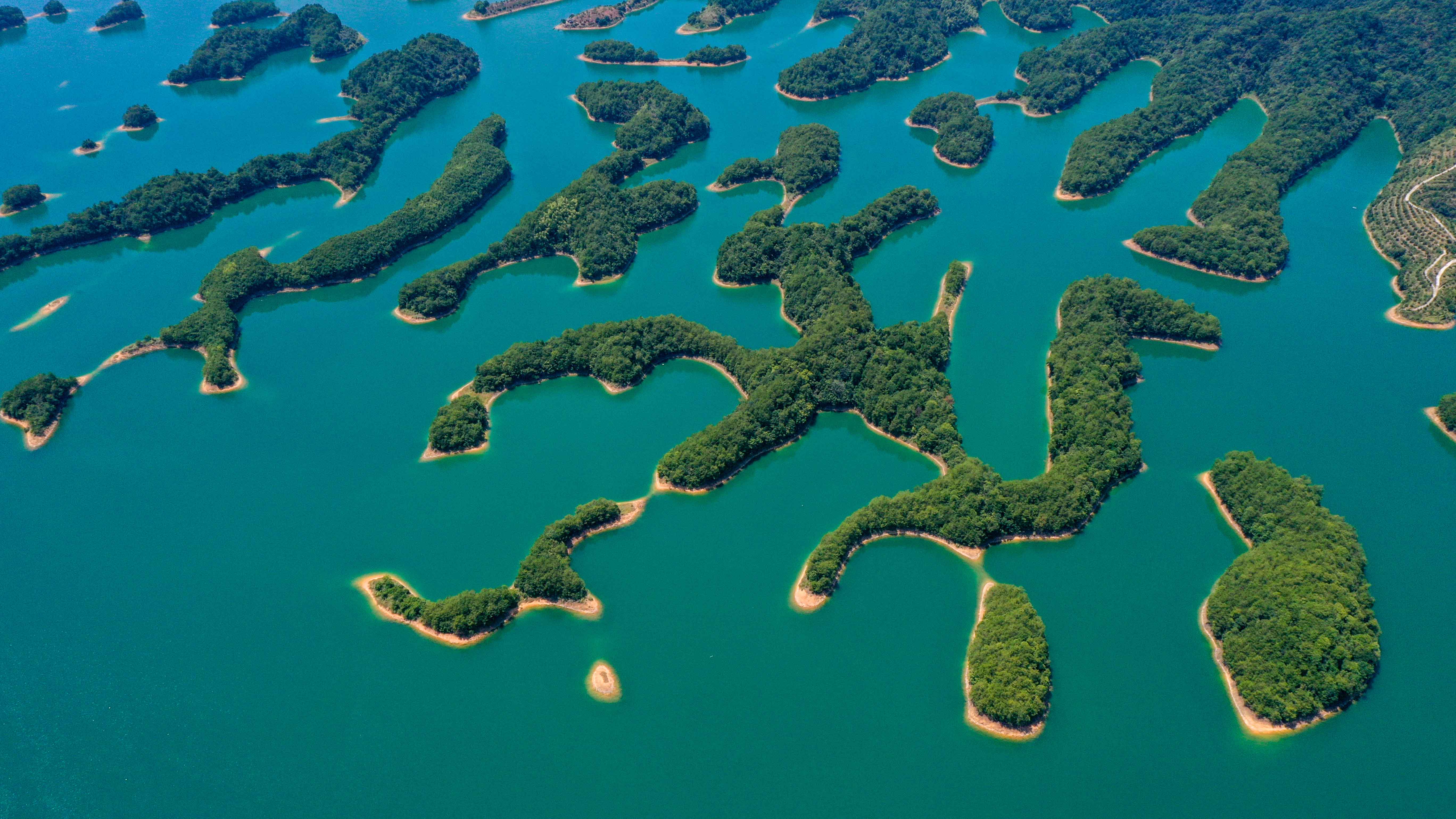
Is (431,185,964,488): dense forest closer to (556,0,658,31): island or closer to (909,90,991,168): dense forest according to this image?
(909,90,991,168): dense forest

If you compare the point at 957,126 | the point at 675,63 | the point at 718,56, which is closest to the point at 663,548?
the point at 957,126

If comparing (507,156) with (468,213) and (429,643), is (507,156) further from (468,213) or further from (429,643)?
(429,643)

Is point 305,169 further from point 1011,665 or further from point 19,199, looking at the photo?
point 1011,665

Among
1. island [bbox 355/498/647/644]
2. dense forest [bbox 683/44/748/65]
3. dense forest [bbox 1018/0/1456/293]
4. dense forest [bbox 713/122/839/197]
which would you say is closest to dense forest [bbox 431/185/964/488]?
island [bbox 355/498/647/644]

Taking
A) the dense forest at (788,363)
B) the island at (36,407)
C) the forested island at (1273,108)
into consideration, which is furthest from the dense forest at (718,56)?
the island at (36,407)

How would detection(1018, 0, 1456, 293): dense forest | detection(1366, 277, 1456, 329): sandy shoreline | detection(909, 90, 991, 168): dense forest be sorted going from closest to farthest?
detection(1366, 277, 1456, 329): sandy shoreline → detection(1018, 0, 1456, 293): dense forest → detection(909, 90, 991, 168): dense forest

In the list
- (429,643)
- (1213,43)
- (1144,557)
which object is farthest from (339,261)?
(1213,43)
